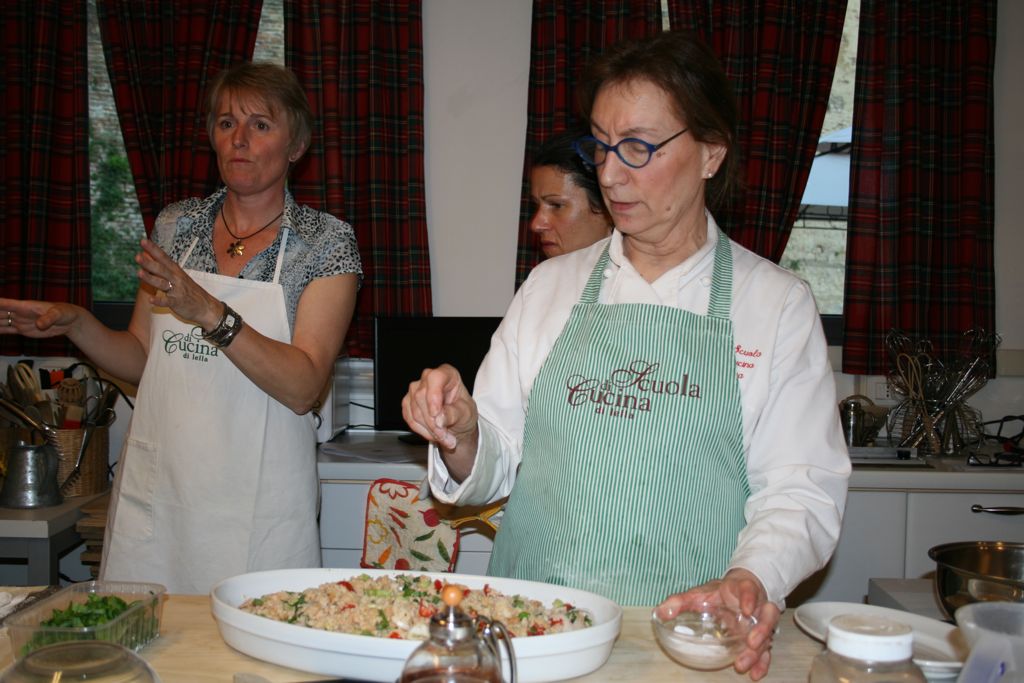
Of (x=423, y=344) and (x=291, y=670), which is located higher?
(x=423, y=344)

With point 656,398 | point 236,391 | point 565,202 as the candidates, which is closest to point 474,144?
point 565,202

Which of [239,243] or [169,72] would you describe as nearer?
[239,243]

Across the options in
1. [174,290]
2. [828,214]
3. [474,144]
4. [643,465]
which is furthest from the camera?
[828,214]

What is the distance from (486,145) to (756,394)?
2.29 m

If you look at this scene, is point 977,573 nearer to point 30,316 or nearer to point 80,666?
point 80,666

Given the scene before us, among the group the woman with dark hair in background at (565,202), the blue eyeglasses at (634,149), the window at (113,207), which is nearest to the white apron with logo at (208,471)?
the woman with dark hair in background at (565,202)

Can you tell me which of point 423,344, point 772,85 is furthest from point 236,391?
point 772,85

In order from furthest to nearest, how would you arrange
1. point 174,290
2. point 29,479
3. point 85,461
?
point 85,461 < point 29,479 < point 174,290

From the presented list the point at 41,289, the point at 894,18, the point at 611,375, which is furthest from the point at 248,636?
the point at 894,18

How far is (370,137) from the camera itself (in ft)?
11.2

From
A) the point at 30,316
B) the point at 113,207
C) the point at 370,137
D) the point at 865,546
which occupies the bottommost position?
the point at 865,546

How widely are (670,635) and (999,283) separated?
303 cm

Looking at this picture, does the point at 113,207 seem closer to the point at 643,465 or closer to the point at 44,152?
the point at 44,152

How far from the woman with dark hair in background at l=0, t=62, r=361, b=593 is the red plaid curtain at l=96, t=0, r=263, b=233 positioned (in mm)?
1240
